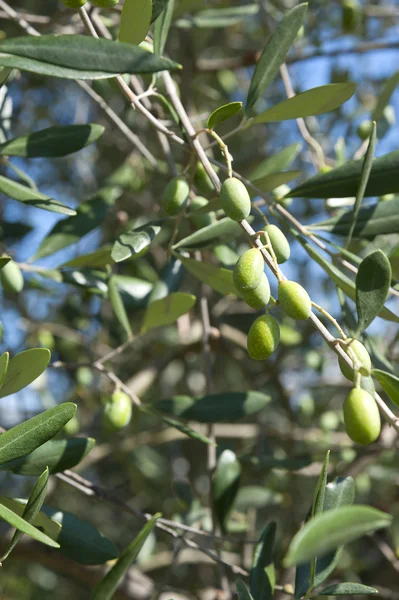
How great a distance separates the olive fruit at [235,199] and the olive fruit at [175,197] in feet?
0.72

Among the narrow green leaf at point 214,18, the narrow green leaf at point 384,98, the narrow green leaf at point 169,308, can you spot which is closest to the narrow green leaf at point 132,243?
the narrow green leaf at point 169,308

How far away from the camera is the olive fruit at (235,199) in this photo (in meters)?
0.87

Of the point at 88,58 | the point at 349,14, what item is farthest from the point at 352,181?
the point at 349,14

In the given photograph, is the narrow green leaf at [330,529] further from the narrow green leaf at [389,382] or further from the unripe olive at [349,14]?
the unripe olive at [349,14]

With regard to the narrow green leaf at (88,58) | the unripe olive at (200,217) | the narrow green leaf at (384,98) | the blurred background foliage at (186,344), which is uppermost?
the narrow green leaf at (88,58)

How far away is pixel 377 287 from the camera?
2.88ft

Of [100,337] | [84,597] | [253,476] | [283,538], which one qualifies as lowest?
[84,597]

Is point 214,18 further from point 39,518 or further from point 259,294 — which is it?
point 39,518

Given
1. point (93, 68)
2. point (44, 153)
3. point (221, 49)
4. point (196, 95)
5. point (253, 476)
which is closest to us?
point (93, 68)

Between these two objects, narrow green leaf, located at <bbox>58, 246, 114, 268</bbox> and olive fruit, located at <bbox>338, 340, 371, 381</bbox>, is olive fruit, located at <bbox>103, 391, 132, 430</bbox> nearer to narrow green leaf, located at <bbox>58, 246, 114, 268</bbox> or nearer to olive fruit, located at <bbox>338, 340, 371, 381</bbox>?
narrow green leaf, located at <bbox>58, 246, 114, 268</bbox>

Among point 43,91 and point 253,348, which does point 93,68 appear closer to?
point 253,348

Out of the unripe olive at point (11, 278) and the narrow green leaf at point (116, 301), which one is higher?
the unripe olive at point (11, 278)

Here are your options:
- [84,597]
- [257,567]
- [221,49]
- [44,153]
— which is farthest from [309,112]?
[84,597]

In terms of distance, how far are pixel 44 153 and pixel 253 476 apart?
166cm
